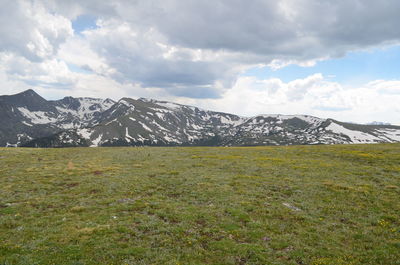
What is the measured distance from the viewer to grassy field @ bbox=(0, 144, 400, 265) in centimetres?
1416

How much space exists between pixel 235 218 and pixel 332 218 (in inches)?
328

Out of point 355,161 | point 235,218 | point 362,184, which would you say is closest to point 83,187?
point 235,218

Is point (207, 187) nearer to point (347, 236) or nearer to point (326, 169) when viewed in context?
point (347, 236)

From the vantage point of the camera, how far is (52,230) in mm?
16938

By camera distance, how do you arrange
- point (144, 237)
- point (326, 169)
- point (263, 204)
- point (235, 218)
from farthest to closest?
point (326, 169), point (263, 204), point (235, 218), point (144, 237)

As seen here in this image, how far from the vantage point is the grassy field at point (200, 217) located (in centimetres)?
1416

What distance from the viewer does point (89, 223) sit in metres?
18.1

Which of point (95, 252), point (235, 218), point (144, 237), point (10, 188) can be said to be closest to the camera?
point (95, 252)

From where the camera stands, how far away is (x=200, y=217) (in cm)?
1981

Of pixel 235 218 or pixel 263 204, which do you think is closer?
pixel 235 218

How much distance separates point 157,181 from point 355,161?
38657 mm

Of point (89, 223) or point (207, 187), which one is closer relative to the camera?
point (89, 223)

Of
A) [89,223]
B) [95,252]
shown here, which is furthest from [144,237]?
[89,223]

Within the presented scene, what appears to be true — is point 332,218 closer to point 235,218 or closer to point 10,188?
point 235,218
